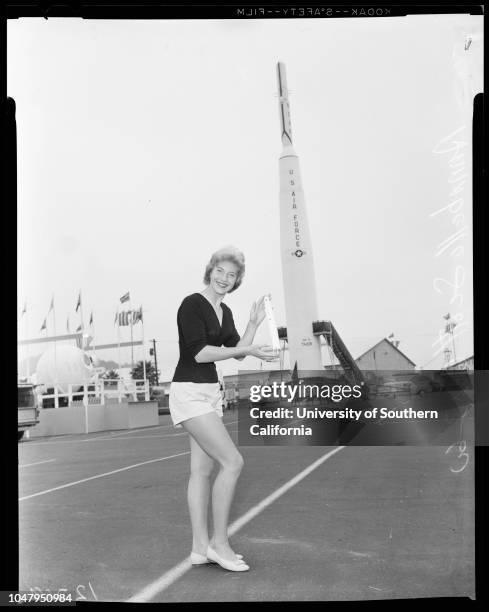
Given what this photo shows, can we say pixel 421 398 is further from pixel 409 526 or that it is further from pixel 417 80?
pixel 417 80

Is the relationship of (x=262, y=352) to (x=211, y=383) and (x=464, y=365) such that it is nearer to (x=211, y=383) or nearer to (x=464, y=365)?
(x=211, y=383)

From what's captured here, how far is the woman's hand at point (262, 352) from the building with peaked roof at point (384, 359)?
422mm

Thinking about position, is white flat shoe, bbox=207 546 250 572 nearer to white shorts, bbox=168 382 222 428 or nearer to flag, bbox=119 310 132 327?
white shorts, bbox=168 382 222 428

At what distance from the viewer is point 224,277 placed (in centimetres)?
354

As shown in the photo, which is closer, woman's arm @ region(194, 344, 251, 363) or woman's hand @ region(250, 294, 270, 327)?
woman's arm @ region(194, 344, 251, 363)

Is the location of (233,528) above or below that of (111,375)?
below

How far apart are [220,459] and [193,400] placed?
294 millimetres

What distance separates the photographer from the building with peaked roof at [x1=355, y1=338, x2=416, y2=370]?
3555 millimetres

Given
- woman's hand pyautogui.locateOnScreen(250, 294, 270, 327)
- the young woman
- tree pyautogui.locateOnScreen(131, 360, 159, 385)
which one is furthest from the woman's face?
tree pyautogui.locateOnScreen(131, 360, 159, 385)

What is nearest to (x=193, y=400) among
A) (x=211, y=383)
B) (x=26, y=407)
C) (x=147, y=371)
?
(x=211, y=383)

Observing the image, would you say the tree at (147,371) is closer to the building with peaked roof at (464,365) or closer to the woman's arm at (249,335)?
the woman's arm at (249,335)

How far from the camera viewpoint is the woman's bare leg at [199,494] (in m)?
3.54

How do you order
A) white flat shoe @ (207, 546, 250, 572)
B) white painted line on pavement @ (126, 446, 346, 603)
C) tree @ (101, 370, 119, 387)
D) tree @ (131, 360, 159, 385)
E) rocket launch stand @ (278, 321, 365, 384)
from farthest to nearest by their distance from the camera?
tree @ (101, 370, 119, 387), tree @ (131, 360, 159, 385), rocket launch stand @ (278, 321, 365, 384), white flat shoe @ (207, 546, 250, 572), white painted line on pavement @ (126, 446, 346, 603)

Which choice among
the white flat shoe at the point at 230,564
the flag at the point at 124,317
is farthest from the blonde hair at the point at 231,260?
the white flat shoe at the point at 230,564
